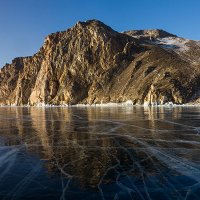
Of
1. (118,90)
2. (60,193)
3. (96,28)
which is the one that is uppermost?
(96,28)

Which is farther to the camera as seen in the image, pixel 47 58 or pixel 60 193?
pixel 47 58

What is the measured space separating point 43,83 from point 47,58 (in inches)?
701

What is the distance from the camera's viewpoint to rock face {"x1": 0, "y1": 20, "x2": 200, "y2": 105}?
118 meters

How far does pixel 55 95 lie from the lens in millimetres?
180625

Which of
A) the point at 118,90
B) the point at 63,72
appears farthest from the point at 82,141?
the point at 63,72

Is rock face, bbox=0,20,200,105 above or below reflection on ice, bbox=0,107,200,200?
above

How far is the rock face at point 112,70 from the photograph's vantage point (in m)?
118

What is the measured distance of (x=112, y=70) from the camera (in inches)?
6284

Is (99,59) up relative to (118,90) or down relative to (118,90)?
up

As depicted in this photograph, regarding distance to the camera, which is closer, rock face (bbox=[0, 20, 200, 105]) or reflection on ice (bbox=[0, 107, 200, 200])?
reflection on ice (bbox=[0, 107, 200, 200])

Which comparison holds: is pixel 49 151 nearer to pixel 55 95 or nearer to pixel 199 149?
pixel 199 149

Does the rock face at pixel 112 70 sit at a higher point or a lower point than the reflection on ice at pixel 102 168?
higher

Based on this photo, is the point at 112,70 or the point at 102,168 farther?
the point at 112,70

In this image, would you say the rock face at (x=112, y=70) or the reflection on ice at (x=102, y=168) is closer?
the reflection on ice at (x=102, y=168)
